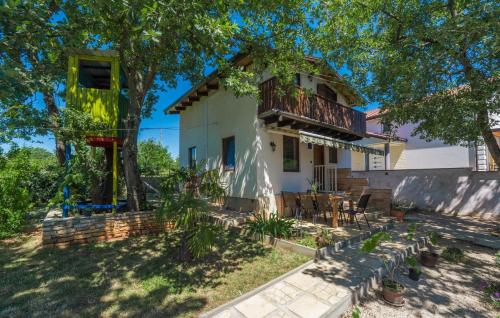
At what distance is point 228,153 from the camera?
1308 cm

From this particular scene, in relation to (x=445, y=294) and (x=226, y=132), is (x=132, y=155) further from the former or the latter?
(x=445, y=294)

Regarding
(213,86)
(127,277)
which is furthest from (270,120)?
(127,277)

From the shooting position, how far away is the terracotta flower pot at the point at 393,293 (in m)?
4.31

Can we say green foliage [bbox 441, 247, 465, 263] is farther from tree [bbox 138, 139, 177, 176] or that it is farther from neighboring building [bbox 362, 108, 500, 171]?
tree [bbox 138, 139, 177, 176]

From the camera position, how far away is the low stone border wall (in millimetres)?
7117

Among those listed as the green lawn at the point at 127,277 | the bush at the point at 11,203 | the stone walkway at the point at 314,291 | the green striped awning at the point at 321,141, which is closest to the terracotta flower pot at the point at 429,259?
the stone walkway at the point at 314,291

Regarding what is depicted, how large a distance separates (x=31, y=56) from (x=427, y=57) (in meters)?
16.5

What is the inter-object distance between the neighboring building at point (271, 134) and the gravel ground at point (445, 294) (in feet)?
19.7

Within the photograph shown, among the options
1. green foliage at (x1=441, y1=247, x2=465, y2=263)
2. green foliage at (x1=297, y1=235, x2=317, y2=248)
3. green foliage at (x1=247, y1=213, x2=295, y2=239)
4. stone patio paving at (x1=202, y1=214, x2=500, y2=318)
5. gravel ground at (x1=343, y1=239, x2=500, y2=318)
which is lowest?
gravel ground at (x1=343, y1=239, x2=500, y2=318)

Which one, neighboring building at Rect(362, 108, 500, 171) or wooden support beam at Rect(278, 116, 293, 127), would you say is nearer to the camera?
wooden support beam at Rect(278, 116, 293, 127)

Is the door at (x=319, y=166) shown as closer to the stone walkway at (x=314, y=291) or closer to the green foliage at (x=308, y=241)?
the green foliage at (x=308, y=241)

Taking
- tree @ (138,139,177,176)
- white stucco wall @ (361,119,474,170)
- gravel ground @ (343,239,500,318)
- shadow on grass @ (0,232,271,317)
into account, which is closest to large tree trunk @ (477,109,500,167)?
gravel ground @ (343,239,500,318)

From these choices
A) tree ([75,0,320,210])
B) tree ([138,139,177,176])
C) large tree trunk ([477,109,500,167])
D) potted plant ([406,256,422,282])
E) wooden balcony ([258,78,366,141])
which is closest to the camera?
potted plant ([406,256,422,282])

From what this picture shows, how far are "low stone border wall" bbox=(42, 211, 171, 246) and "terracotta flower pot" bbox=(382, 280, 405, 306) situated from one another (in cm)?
654
